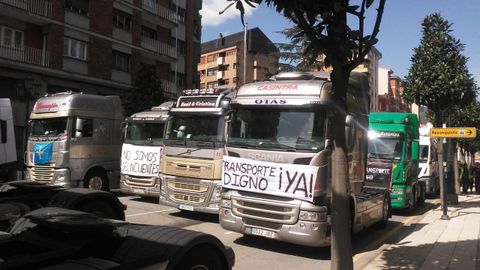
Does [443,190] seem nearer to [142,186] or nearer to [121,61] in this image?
[142,186]

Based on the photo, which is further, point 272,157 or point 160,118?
point 160,118

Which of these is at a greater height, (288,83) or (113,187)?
(288,83)

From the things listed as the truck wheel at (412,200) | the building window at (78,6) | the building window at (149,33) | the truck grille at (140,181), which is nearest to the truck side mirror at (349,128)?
the truck grille at (140,181)

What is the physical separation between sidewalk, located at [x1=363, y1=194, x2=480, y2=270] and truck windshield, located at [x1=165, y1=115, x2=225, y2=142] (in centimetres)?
458

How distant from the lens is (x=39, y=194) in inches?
254

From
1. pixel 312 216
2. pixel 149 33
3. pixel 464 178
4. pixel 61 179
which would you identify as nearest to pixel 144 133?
pixel 61 179

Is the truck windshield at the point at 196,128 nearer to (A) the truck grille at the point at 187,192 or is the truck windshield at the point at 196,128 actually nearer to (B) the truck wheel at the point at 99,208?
(A) the truck grille at the point at 187,192

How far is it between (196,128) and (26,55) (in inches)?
711

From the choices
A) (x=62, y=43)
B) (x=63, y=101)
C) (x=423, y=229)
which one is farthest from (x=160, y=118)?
(x=62, y=43)

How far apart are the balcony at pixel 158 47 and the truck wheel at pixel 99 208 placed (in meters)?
29.2

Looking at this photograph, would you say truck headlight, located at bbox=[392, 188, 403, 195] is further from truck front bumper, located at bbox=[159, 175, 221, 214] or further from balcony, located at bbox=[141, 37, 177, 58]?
balcony, located at bbox=[141, 37, 177, 58]

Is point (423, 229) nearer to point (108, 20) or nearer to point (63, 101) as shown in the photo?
point (63, 101)

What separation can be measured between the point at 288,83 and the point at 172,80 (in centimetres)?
3132

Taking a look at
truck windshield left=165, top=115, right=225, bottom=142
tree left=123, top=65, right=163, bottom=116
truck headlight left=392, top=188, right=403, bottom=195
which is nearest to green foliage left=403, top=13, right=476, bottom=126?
truck headlight left=392, top=188, right=403, bottom=195
